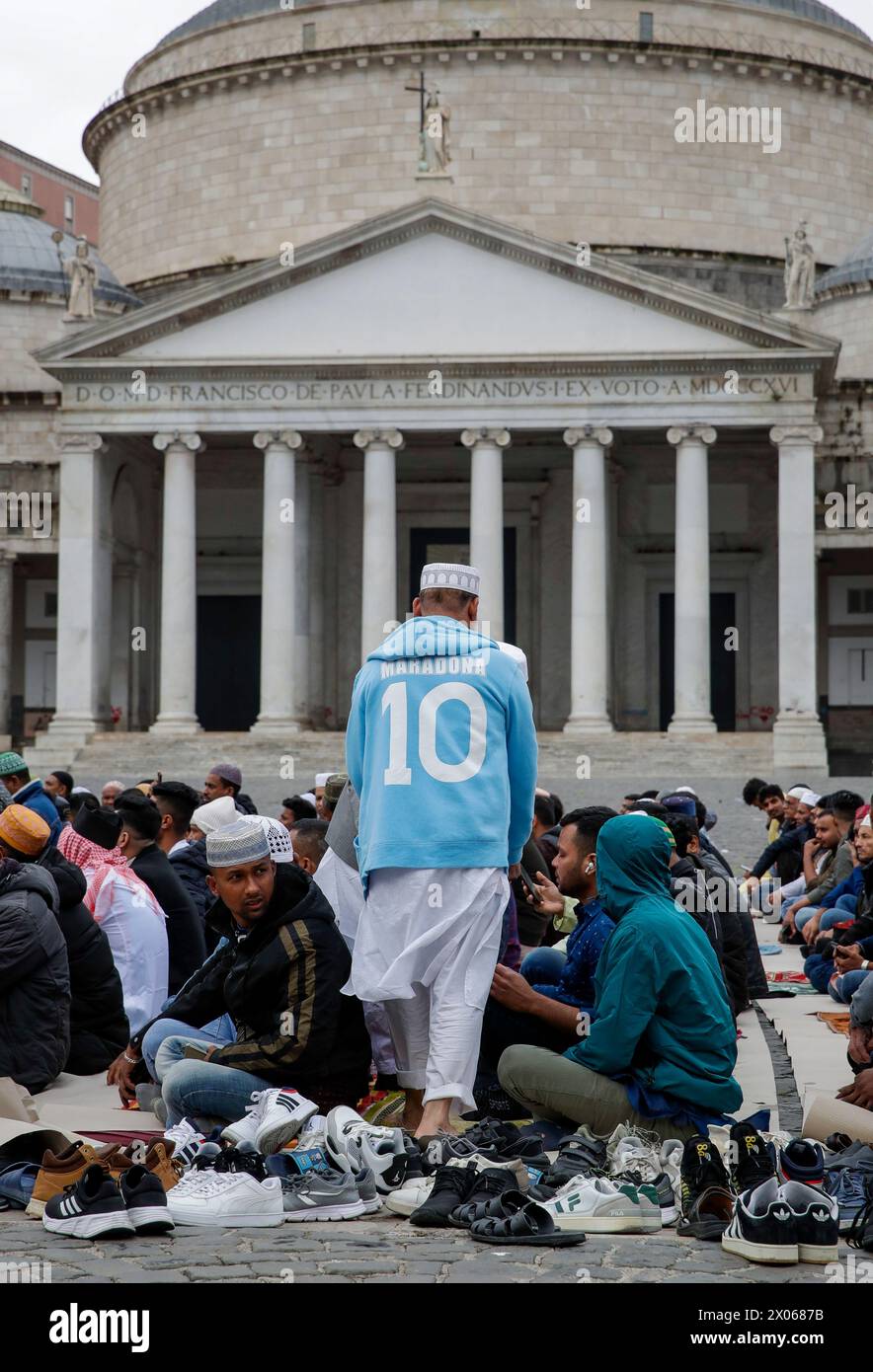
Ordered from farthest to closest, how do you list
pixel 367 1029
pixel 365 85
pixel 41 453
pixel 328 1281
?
pixel 365 85 < pixel 41 453 < pixel 367 1029 < pixel 328 1281

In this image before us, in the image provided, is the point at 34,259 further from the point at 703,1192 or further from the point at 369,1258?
the point at 369,1258

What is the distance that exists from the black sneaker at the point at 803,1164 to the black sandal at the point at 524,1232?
0.86 meters

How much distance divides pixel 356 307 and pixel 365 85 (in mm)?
10609

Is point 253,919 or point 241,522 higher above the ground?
point 241,522

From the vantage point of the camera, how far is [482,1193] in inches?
306

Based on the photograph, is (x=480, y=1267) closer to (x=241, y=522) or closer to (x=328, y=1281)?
(x=328, y=1281)

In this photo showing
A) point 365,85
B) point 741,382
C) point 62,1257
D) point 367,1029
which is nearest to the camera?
point 62,1257

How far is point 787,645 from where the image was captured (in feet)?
134

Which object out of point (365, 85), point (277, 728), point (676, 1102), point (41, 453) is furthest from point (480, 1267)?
point (365, 85)

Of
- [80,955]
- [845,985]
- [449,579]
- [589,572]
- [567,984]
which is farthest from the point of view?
[589,572]

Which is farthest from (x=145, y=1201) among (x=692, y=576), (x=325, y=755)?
(x=692, y=576)

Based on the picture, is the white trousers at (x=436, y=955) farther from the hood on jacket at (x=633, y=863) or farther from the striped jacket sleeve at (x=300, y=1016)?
the hood on jacket at (x=633, y=863)

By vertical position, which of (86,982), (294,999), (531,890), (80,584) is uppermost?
(80,584)

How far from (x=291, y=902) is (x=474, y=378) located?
105ft
